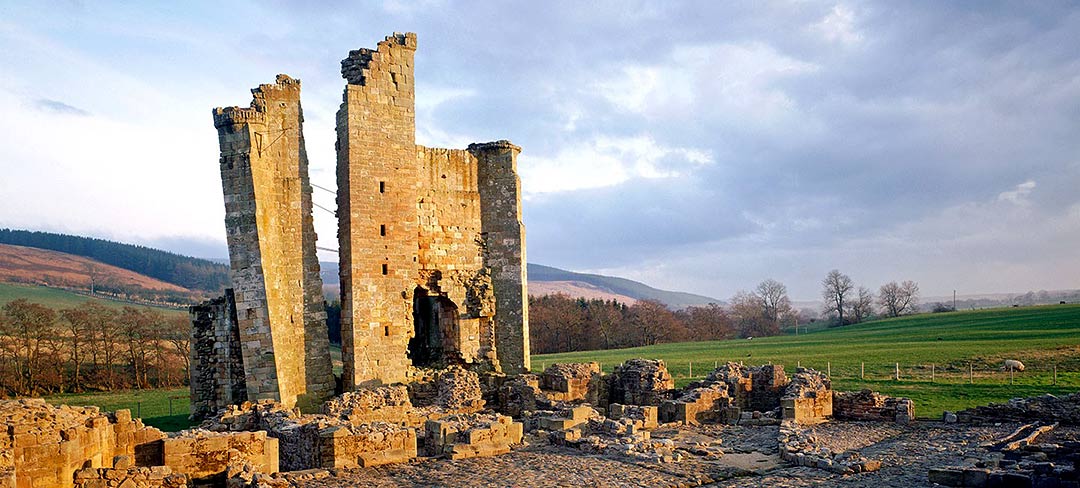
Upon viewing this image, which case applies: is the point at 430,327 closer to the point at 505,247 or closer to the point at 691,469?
the point at 505,247

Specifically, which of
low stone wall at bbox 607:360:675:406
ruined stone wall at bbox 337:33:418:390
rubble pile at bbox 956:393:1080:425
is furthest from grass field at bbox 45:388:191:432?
rubble pile at bbox 956:393:1080:425

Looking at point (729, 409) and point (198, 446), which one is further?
point (729, 409)

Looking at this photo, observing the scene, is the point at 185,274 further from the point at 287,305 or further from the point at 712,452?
the point at 712,452

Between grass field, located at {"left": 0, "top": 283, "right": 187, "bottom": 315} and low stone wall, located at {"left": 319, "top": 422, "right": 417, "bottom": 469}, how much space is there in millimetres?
60648

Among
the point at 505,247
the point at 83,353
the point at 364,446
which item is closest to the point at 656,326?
the point at 83,353

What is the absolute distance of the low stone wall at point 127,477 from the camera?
1184 centimetres

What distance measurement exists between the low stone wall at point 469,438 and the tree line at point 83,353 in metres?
27.8

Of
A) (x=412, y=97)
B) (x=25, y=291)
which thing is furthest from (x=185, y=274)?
(x=412, y=97)

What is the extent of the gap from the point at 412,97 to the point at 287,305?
6.79 m

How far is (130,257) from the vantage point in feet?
347

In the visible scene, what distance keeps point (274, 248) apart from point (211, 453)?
26.5 feet

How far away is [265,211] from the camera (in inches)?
813

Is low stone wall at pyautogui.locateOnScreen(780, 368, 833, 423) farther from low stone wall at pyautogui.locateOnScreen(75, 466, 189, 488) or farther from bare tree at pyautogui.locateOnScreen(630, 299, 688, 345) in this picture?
bare tree at pyautogui.locateOnScreen(630, 299, 688, 345)

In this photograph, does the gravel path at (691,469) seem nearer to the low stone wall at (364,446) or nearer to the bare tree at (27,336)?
the low stone wall at (364,446)
